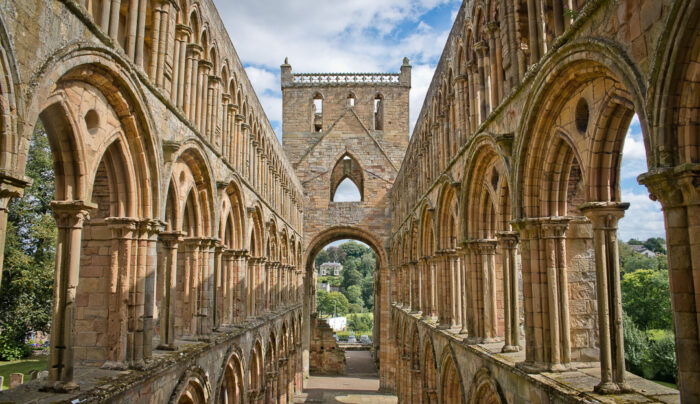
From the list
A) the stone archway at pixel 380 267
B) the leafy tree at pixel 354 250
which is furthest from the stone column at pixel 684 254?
the leafy tree at pixel 354 250

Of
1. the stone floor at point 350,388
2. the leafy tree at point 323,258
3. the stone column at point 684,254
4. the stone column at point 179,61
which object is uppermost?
the leafy tree at point 323,258

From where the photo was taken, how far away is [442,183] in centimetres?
1527

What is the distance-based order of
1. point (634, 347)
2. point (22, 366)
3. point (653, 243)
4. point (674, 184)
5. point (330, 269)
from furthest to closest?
point (330, 269) → point (653, 243) → point (634, 347) → point (22, 366) → point (674, 184)

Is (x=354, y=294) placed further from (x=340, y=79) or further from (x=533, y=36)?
(x=533, y=36)

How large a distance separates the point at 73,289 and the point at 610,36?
683cm

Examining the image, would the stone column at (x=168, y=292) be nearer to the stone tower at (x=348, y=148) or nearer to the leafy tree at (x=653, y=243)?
the stone tower at (x=348, y=148)

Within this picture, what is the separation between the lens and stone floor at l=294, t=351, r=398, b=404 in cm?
2934

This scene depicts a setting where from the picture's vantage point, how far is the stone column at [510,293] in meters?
9.78

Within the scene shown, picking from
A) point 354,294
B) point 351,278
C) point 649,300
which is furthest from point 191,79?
point 351,278

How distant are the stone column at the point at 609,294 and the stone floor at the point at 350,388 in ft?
77.5

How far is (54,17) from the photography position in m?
5.78

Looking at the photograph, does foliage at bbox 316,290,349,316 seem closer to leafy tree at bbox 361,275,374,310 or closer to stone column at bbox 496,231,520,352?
leafy tree at bbox 361,275,374,310

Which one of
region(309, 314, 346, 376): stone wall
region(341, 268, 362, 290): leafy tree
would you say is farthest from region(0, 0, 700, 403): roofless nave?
region(341, 268, 362, 290): leafy tree

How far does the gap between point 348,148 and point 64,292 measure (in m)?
27.8
